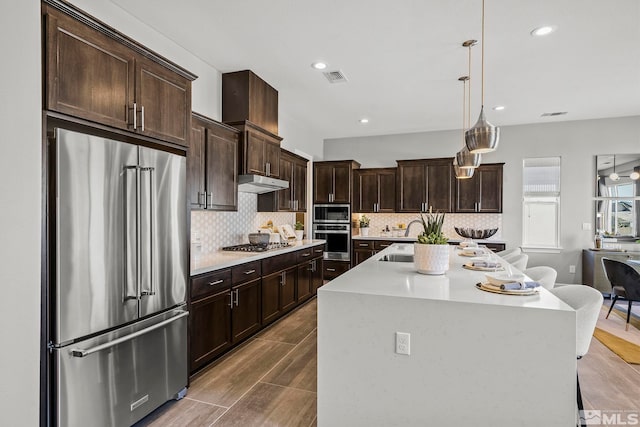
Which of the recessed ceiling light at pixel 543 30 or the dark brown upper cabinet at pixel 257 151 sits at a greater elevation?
the recessed ceiling light at pixel 543 30

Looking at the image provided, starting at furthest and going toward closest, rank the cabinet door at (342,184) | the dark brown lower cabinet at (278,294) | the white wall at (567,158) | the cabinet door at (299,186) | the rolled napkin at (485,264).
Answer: the cabinet door at (342,184)
the white wall at (567,158)
the cabinet door at (299,186)
the dark brown lower cabinet at (278,294)
the rolled napkin at (485,264)

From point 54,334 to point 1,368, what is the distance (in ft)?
0.72

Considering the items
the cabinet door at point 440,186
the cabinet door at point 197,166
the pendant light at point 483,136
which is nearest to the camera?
the pendant light at point 483,136

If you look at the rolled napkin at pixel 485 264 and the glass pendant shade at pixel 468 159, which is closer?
the rolled napkin at pixel 485 264

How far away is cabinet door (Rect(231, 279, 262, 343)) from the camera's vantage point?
3.29 metres

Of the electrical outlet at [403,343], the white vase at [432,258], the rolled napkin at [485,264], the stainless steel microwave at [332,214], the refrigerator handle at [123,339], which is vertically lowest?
the refrigerator handle at [123,339]

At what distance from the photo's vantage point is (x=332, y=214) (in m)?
6.61

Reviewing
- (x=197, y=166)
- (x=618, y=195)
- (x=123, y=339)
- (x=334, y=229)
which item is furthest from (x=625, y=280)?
(x=123, y=339)

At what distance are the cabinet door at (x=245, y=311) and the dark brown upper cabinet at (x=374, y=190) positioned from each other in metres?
3.57

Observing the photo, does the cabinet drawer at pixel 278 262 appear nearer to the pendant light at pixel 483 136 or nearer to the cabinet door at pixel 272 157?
the cabinet door at pixel 272 157

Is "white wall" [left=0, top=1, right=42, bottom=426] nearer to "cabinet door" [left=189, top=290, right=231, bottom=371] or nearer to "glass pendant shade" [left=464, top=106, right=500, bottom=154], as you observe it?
"cabinet door" [left=189, top=290, right=231, bottom=371]

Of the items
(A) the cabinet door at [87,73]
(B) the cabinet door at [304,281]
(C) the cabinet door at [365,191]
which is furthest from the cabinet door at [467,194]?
(A) the cabinet door at [87,73]

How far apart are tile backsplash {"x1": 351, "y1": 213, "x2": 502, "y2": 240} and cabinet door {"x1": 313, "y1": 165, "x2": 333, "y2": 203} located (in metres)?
0.72

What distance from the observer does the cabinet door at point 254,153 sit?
3.90 m
